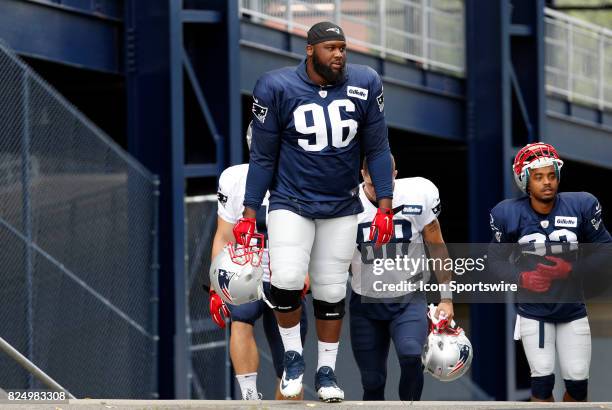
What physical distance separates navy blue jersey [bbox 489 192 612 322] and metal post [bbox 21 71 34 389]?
401 cm

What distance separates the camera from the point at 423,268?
367 inches

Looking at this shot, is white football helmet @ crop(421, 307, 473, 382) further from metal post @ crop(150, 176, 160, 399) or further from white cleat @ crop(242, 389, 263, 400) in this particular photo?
metal post @ crop(150, 176, 160, 399)

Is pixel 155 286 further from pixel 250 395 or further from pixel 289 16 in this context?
pixel 250 395

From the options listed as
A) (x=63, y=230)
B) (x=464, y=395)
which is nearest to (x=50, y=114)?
(x=63, y=230)

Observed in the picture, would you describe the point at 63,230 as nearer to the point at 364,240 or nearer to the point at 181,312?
the point at 181,312

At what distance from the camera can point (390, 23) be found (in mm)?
18297

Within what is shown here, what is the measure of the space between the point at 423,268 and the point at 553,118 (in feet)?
35.7

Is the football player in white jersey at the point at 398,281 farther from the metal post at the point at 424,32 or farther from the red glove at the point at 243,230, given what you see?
the metal post at the point at 424,32

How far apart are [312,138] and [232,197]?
4.59 feet

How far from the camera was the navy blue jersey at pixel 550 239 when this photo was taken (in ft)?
29.6

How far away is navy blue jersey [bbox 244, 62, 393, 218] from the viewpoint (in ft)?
26.3

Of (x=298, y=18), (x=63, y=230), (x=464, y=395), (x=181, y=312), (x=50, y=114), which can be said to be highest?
(x=298, y=18)

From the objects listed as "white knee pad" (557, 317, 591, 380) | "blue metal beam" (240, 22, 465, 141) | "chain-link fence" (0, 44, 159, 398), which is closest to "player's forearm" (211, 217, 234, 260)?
"white knee pad" (557, 317, 591, 380)

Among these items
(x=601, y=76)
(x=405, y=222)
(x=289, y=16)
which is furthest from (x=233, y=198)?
(x=601, y=76)
